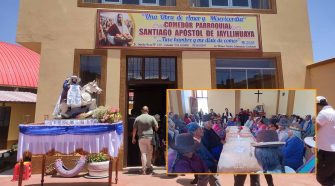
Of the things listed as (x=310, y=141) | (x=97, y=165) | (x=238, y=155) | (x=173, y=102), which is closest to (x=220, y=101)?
(x=173, y=102)

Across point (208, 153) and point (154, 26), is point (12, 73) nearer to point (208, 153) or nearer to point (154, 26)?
point (154, 26)

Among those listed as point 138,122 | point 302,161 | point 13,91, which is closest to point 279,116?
point 302,161

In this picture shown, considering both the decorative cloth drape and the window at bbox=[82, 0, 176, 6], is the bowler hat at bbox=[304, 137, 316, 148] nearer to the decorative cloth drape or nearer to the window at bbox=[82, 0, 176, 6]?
the decorative cloth drape

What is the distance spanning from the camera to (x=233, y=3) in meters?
9.69

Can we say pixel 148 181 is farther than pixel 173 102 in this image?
Yes

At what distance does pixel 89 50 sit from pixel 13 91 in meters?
10.2

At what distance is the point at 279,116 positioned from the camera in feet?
9.66

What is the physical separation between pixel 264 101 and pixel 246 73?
6.58 m

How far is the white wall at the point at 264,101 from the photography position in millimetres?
2953

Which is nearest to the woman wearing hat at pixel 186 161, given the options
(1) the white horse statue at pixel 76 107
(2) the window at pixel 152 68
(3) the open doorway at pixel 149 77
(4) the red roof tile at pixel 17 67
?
(1) the white horse statue at pixel 76 107

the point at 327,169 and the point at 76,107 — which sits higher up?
the point at 76,107

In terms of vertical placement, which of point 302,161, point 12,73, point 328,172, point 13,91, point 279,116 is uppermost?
point 12,73

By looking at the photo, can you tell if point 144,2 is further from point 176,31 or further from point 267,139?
point 267,139

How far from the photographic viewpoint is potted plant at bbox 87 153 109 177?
6.75 m
